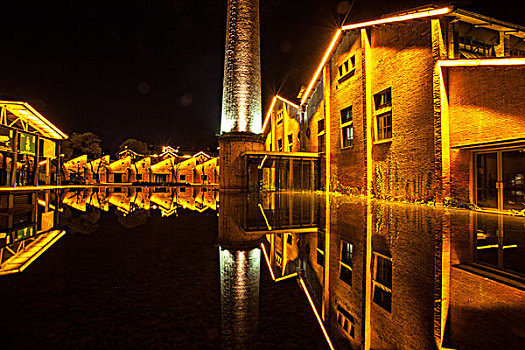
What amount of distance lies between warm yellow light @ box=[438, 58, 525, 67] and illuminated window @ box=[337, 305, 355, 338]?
30.0 feet

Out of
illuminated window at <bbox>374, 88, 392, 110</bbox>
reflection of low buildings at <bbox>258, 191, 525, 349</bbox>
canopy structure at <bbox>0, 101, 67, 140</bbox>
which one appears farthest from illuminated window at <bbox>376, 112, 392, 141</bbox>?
canopy structure at <bbox>0, 101, 67, 140</bbox>

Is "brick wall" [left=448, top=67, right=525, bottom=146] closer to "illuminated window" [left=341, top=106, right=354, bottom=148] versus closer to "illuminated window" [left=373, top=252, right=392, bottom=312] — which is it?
"illuminated window" [left=341, top=106, right=354, bottom=148]

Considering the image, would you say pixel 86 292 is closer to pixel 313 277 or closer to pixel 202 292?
pixel 202 292

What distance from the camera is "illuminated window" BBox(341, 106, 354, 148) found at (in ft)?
50.1

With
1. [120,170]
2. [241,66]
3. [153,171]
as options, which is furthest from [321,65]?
[120,170]

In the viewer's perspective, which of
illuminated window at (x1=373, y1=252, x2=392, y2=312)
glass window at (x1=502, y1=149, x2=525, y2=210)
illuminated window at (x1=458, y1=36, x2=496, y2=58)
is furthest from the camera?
illuminated window at (x1=458, y1=36, x2=496, y2=58)

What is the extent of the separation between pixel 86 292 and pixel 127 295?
0.30 meters

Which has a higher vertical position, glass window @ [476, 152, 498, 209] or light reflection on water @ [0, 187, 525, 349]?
glass window @ [476, 152, 498, 209]

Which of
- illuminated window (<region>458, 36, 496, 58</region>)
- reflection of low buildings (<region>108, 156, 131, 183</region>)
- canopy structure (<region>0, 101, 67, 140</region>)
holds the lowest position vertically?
reflection of low buildings (<region>108, 156, 131, 183</region>)

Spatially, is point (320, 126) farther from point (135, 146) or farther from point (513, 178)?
point (135, 146)

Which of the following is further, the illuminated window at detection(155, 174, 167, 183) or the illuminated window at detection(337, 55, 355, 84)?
the illuminated window at detection(155, 174, 167, 183)

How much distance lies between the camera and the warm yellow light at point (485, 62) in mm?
7613

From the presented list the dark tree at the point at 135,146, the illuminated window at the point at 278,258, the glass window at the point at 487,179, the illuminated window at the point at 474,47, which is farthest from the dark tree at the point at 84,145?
the illuminated window at the point at 278,258

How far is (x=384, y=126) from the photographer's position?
12.9 metres
